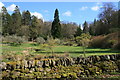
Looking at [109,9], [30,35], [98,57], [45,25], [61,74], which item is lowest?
[61,74]

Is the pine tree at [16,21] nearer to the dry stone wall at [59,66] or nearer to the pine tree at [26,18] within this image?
the pine tree at [26,18]

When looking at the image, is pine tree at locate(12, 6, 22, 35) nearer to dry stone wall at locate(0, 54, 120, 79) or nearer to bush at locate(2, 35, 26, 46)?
bush at locate(2, 35, 26, 46)

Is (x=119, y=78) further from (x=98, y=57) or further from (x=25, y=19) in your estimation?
(x=25, y=19)

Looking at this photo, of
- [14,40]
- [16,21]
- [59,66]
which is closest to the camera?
[59,66]

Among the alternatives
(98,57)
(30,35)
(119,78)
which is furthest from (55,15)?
(119,78)

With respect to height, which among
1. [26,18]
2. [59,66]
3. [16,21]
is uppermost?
[26,18]

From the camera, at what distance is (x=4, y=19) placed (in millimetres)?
36562

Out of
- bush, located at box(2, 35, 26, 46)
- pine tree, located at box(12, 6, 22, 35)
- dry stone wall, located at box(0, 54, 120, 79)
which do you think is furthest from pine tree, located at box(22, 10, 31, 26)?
dry stone wall, located at box(0, 54, 120, 79)

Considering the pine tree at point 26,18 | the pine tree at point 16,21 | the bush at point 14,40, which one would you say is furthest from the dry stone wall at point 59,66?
the pine tree at point 26,18

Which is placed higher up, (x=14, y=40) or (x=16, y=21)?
(x=16, y=21)

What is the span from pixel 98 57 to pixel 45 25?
3520 centimetres

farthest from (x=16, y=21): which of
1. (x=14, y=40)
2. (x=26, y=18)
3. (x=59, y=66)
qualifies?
(x=59, y=66)

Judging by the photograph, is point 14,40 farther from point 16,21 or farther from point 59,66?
point 59,66

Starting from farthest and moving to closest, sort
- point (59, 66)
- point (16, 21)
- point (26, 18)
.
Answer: point (26, 18), point (16, 21), point (59, 66)
